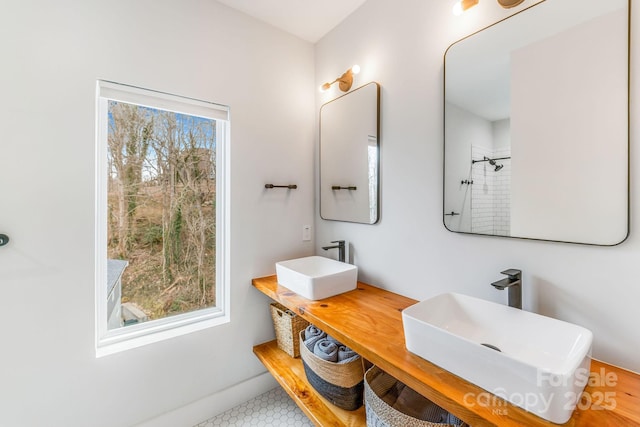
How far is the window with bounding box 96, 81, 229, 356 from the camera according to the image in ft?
4.89

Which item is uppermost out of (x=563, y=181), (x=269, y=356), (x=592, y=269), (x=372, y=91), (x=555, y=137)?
(x=372, y=91)

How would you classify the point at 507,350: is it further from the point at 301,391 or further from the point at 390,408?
the point at 301,391

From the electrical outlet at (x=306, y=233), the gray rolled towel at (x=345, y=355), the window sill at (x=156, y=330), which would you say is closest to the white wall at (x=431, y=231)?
the electrical outlet at (x=306, y=233)

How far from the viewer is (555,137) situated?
3.29 feet

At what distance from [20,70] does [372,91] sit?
1698 mm

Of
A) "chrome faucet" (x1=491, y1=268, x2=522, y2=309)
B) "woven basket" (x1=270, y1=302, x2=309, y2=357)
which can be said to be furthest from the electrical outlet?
"chrome faucet" (x1=491, y1=268, x2=522, y2=309)

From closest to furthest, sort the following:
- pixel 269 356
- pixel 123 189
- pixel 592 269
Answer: pixel 592 269 → pixel 123 189 → pixel 269 356

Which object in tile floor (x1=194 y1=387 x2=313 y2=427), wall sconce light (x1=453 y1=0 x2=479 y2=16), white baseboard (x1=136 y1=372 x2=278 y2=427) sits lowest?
tile floor (x1=194 y1=387 x2=313 y2=427)

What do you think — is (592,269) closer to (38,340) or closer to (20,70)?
(38,340)

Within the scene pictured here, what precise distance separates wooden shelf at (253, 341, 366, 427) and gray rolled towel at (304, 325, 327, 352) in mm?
223

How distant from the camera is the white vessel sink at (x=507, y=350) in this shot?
0.67 metres

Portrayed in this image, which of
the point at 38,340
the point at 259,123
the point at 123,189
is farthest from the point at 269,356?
the point at 259,123

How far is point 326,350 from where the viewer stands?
1.45 metres

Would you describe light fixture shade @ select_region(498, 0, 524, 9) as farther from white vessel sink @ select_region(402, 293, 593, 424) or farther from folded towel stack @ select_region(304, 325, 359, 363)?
folded towel stack @ select_region(304, 325, 359, 363)
